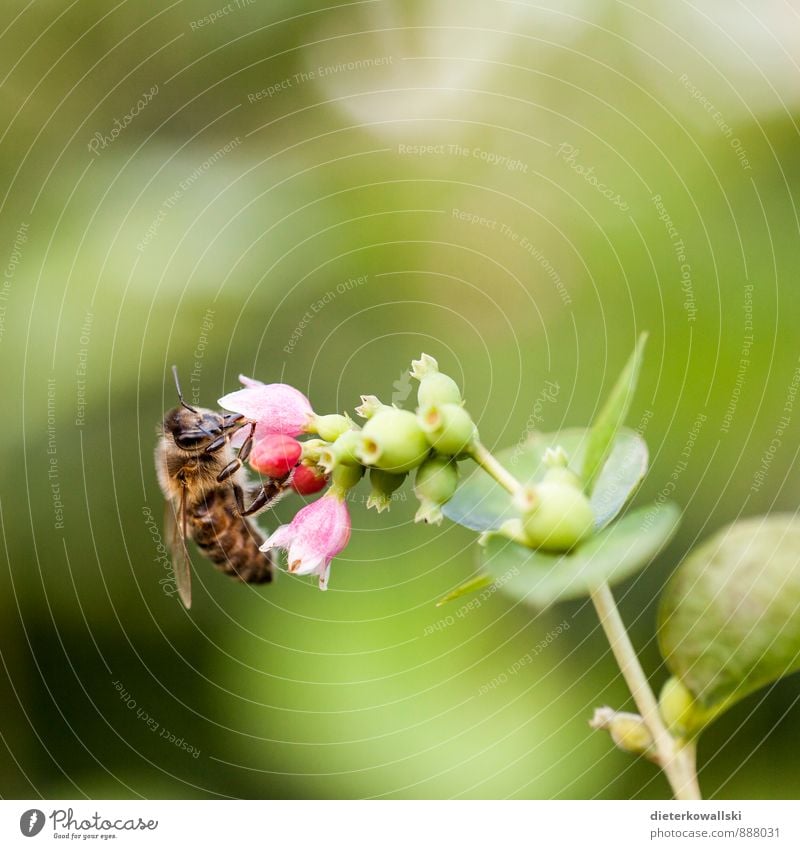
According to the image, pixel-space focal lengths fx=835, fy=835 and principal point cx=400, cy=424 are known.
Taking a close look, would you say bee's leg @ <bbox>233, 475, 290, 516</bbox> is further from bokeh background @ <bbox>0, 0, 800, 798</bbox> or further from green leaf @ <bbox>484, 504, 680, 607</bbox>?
bokeh background @ <bbox>0, 0, 800, 798</bbox>

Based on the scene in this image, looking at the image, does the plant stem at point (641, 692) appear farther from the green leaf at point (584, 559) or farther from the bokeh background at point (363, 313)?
the bokeh background at point (363, 313)

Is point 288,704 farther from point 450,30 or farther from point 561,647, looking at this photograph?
point 450,30

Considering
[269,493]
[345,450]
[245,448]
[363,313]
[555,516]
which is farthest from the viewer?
[363,313]

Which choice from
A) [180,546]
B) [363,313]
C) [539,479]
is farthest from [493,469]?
[363,313]

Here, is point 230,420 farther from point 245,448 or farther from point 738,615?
point 738,615

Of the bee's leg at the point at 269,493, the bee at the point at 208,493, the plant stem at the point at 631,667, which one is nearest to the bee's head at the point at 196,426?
the bee at the point at 208,493
